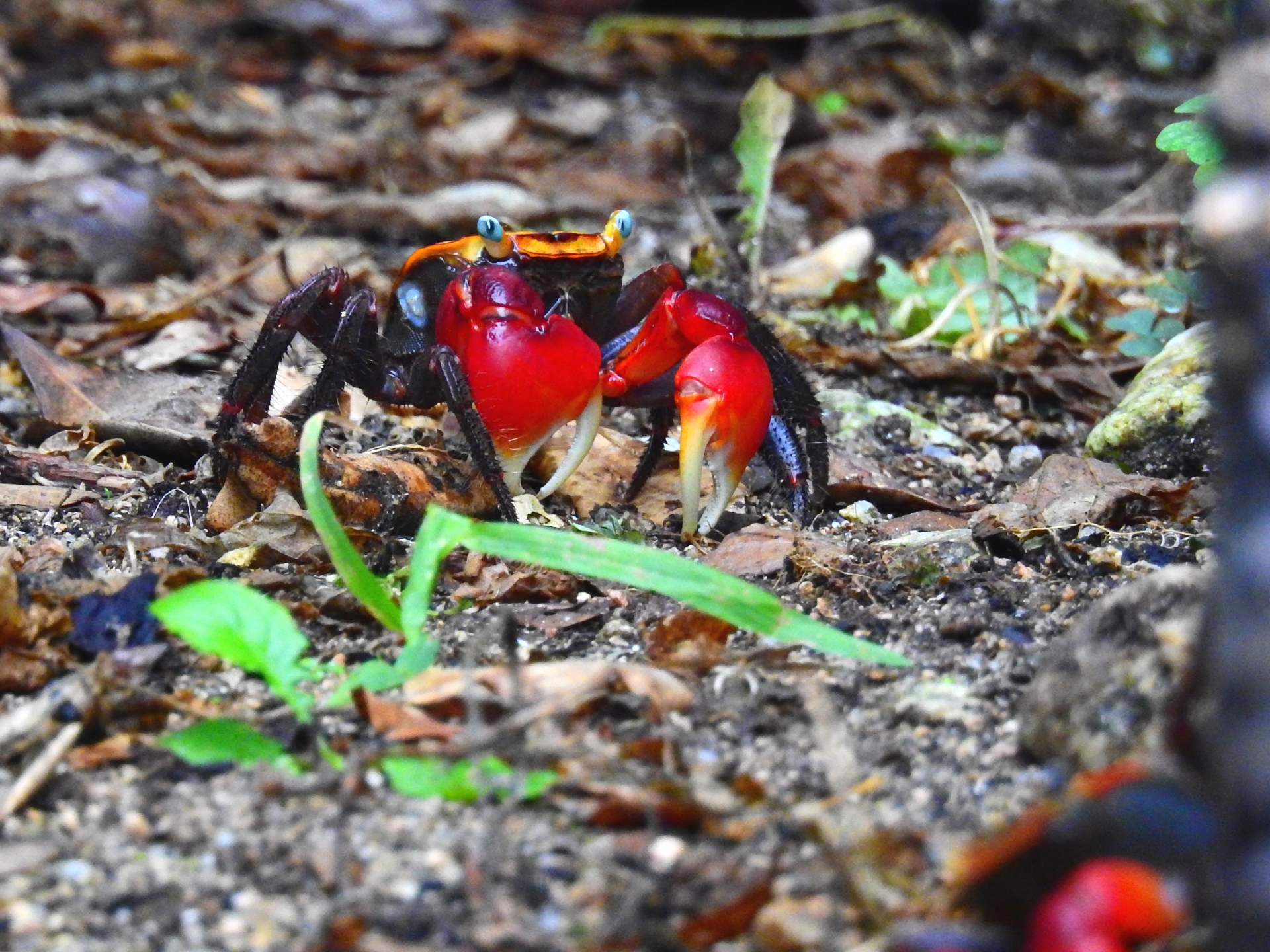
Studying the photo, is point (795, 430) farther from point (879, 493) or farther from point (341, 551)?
point (341, 551)

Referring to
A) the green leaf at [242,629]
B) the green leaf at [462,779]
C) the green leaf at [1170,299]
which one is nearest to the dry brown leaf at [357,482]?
the green leaf at [242,629]

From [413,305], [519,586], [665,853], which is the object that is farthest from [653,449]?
[665,853]

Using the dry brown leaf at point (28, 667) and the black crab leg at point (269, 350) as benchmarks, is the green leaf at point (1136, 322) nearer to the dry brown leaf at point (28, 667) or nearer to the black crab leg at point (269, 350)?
the black crab leg at point (269, 350)

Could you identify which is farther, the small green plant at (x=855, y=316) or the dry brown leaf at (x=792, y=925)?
the small green plant at (x=855, y=316)

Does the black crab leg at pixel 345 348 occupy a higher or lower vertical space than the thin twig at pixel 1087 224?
higher

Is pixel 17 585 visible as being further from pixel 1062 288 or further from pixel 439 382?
pixel 1062 288

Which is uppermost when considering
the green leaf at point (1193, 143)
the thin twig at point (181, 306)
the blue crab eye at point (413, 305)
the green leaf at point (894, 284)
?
the green leaf at point (1193, 143)
